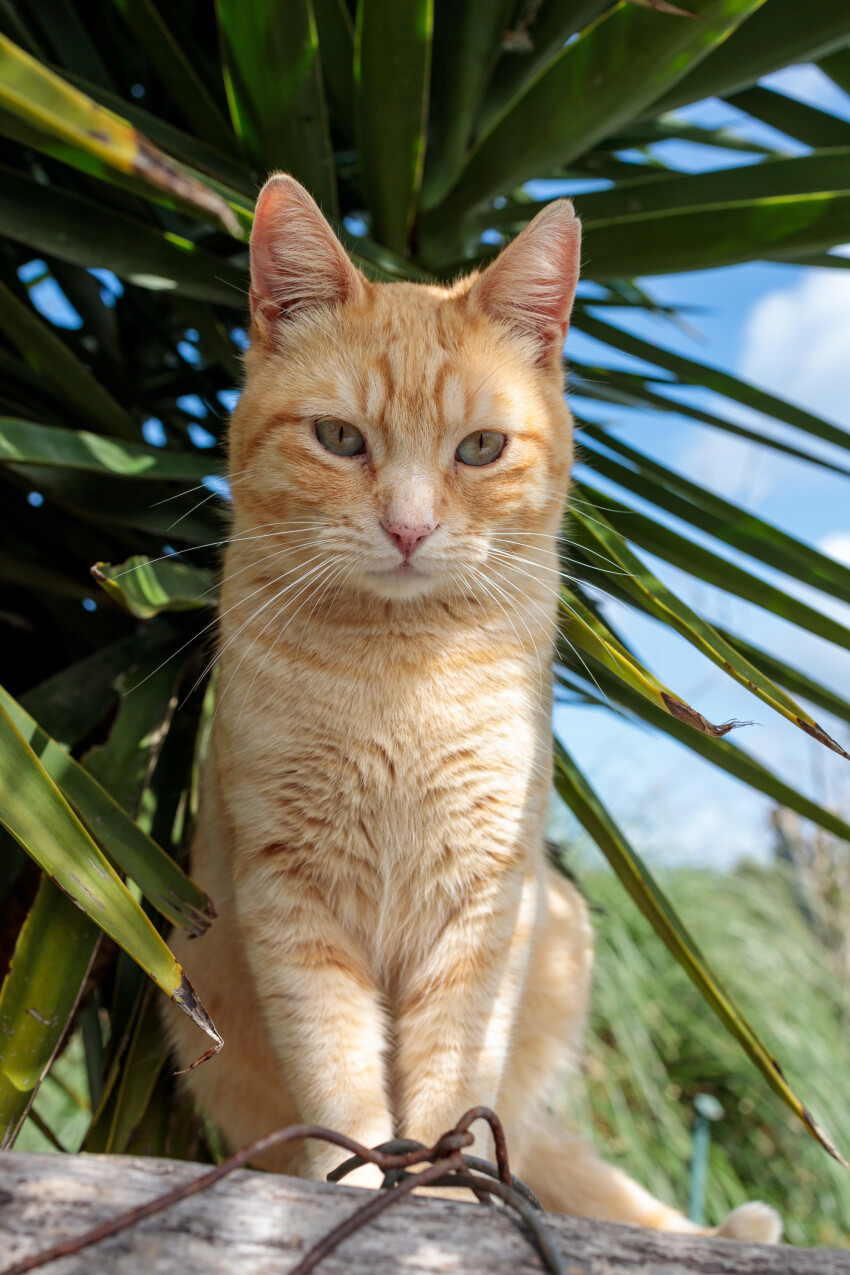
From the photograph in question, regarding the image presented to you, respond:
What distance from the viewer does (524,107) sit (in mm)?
1206

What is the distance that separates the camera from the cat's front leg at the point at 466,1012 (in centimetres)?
93

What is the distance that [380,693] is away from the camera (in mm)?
979

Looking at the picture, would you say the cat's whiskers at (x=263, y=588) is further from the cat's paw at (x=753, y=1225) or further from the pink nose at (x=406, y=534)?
the cat's paw at (x=753, y=1225)

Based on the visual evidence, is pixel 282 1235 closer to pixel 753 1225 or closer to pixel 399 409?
pixel 399 409

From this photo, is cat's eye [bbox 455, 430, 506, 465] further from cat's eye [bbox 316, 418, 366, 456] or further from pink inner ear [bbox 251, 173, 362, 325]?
pink inner ear [bbox 251, 173, 362, 325]

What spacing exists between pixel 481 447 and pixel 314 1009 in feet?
2.16

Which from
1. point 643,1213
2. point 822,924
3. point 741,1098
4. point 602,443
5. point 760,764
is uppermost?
point 602,443

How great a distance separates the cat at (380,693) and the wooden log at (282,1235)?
469 mm

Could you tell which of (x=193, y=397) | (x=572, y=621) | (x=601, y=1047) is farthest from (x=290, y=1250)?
(x=601, y=1047)

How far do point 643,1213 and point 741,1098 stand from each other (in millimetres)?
1838

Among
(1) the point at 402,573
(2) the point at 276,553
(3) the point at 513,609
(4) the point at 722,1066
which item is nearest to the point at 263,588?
(2) the point at 276,553

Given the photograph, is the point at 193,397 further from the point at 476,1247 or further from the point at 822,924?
the point at 822,924

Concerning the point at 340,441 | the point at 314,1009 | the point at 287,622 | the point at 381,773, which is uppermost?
the point at 340,441

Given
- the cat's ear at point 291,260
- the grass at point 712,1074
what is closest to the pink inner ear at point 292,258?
the cat's ear at point 291,260
